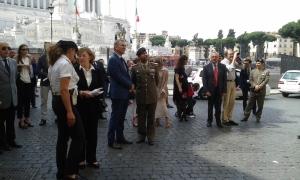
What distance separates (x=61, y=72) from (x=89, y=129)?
55.0 inches

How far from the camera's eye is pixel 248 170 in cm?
515

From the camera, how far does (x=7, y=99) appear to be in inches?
246

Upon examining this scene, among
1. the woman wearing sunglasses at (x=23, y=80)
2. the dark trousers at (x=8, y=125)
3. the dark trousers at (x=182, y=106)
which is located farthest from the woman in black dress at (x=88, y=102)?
the dark trousers at (x=182, y=106)

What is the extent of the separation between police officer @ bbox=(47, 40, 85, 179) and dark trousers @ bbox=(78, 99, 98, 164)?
0.60 metres

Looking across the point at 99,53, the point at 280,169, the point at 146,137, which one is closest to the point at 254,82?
the point at 146,137

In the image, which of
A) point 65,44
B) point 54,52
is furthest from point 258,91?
point 54,52

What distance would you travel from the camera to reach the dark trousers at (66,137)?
4.38m

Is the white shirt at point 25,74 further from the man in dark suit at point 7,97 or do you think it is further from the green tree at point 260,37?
the green tree at point 260,37

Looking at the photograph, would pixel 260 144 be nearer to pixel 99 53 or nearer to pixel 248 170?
pixel 248 170

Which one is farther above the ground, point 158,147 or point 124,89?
point 124,89

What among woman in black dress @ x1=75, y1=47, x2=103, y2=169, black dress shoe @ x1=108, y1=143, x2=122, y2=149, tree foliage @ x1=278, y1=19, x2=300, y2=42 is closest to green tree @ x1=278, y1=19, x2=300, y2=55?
tree foliage @ x1=278, y1=19, x2=300, y2=42

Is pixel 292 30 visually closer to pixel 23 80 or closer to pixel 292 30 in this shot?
pixel 292 30

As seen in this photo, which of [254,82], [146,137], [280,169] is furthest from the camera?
[254,82]

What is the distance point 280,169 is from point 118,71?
333cm
